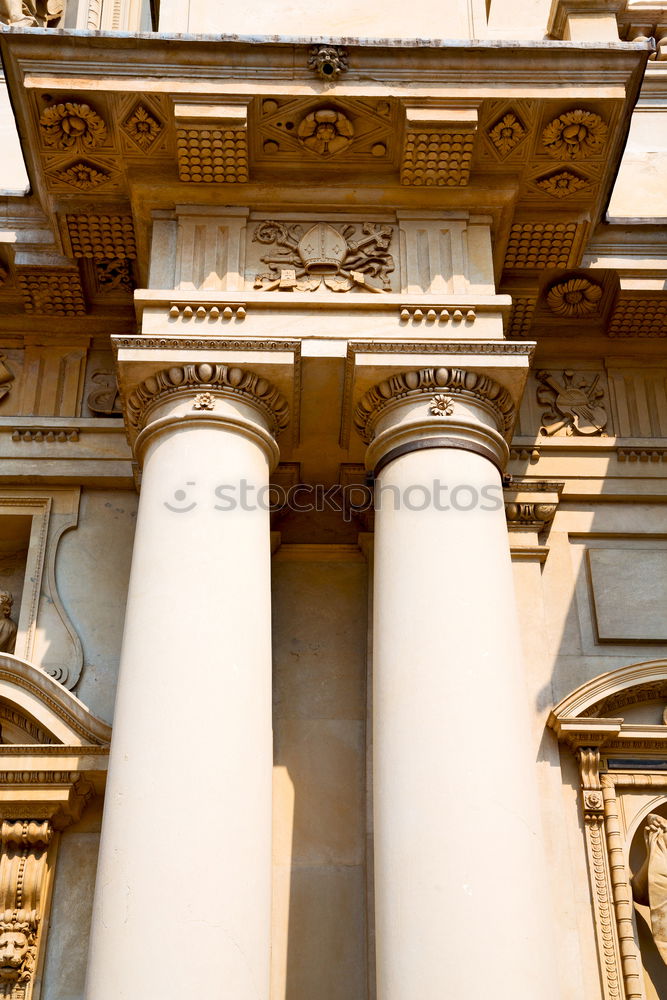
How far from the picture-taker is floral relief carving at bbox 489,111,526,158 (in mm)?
10570

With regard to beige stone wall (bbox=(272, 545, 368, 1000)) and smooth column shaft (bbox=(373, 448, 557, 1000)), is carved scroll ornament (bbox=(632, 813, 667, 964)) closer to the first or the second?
smooth column shaft (bbox=(373, 448, 557, 1000))

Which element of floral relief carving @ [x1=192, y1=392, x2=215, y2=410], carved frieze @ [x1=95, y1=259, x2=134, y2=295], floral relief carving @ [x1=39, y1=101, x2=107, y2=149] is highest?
floral relief carving @ [x1=39, y1=101, x2=107, y2=149]

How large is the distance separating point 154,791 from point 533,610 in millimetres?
4129

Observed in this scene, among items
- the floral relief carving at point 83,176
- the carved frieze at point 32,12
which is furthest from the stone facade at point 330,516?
the carved frieze at point 32,12

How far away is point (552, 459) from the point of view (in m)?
11.8

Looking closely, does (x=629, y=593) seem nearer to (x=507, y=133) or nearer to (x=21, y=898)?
(x=507, y=133)

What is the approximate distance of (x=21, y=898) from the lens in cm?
942

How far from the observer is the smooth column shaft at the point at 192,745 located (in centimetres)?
766

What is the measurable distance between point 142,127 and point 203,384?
233 cm

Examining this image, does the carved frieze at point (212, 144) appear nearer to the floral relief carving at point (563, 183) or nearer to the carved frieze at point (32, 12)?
the floral relief carving at point (563, 183)

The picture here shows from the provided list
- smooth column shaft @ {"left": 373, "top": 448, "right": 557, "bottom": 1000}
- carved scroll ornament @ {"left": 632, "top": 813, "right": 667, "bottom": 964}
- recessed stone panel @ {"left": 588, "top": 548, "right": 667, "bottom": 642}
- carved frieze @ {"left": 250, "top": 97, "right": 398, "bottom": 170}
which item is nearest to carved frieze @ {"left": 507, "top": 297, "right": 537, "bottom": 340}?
carved frieze @ {"left": 250, "top": 97, "right": 398, "bottom": 170}

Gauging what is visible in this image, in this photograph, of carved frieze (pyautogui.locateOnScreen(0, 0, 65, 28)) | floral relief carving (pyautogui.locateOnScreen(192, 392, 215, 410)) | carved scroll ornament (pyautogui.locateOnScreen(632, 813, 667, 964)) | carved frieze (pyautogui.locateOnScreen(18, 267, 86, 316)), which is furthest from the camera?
carved frieze (pyautogui.locateOnScreen(0, 0, 65, 28))

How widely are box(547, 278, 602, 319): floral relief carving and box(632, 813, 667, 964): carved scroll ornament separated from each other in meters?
4.83

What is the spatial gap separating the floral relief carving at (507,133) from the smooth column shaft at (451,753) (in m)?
2.80
